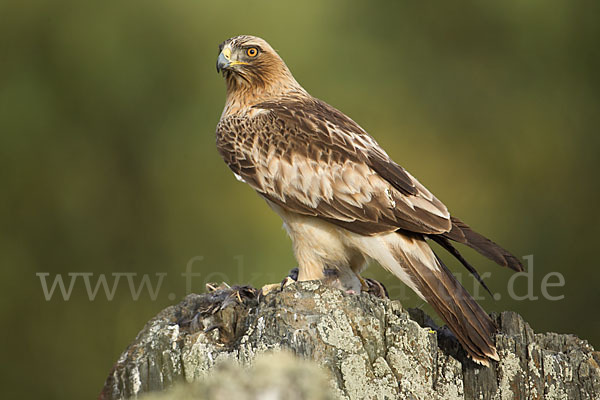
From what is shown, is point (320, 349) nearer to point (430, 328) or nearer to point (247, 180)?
point (430, 328)

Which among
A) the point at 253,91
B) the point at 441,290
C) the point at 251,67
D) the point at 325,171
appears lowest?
the point at 441,290

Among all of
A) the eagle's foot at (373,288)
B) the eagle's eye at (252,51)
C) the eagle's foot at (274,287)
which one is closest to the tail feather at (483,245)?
the eagle's foot at (373,288)

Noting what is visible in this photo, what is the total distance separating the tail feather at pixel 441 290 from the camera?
3691 mm

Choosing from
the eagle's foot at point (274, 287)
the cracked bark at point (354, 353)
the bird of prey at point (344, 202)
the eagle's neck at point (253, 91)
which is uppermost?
the eagle's neck at point (253, 91)

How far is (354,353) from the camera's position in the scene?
3.40m

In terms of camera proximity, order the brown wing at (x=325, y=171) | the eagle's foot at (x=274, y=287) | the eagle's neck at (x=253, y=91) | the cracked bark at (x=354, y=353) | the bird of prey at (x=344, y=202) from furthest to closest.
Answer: the eagle's neck at (x=253, y=91) < the brown wing at (x=325, y=171) < the bird of prey at (x=344, y=202) < the eagle's foot at (x=274, y=287) < the cracked bark at (x=354, y=353)

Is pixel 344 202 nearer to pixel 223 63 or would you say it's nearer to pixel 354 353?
pixel 354 353

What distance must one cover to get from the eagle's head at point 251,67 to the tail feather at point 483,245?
6.42ft

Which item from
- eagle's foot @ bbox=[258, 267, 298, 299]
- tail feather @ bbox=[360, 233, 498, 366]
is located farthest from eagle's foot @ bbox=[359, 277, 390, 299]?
eagle's foot @ bbox=[258, 267, 298, 299]

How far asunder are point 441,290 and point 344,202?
0.84m

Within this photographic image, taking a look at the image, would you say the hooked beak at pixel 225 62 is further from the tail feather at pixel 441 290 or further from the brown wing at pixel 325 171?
the tail feather at pixel 441 290

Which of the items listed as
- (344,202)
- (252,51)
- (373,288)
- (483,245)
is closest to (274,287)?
(344,202)

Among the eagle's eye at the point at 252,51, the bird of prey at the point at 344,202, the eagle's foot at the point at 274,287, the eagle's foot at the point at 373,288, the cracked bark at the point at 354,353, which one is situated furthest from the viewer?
the eagle's eye at the point at 252,51

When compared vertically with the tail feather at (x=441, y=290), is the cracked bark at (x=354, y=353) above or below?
below
